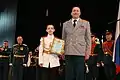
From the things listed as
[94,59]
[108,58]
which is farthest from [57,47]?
[94,59]

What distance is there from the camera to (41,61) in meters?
5.74

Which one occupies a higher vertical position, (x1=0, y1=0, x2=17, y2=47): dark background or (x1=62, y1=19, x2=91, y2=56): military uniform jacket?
(x1=0, y1=0, x2=17, y2=47): dark background

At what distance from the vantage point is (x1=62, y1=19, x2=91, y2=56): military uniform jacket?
4.64 m

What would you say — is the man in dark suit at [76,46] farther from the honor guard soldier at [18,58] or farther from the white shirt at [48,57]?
the honor guard soldier at [18,58]

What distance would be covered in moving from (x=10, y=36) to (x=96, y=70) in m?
5.04

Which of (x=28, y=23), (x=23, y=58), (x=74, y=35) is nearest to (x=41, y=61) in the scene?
(x=74, y=35)

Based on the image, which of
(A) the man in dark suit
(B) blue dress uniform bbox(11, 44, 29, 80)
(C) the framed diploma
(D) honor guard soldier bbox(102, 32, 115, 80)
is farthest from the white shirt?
(B) blue dress uniform bbox(11, 44, 29, 80)

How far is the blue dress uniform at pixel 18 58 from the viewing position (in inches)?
336

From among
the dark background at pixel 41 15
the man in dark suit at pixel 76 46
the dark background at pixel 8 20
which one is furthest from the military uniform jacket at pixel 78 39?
the dark background at pixel 8 20

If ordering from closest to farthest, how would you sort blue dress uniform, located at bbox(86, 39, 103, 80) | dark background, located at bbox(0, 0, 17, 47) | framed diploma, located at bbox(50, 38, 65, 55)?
1. framed diploma, located at bbox(50, 38, 65, 55)
2. blue dress uniform, located at bbox(86, 39, 103, 80)
3. dark background, located at bbox(0, 0, 17, 47)

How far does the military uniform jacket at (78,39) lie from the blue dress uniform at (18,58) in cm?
399

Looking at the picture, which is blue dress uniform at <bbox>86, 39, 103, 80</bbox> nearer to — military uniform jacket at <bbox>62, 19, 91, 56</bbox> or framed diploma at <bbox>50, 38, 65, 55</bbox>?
framed diploma at <bbox>50, 38, 65, 55</bbox>

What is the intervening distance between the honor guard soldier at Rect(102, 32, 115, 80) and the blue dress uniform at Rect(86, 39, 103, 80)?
5.5 inches

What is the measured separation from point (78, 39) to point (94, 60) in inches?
117
